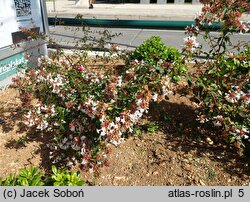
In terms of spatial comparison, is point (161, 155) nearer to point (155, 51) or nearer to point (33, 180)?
point (33, 180)

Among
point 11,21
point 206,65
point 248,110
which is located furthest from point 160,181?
point 11,21

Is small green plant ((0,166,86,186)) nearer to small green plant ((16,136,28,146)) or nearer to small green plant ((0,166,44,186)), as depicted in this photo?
small green plant ((0,166,44,186))

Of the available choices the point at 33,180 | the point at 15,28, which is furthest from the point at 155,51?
the point at 33,180

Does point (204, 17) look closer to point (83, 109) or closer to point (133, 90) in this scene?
point (133, 90)

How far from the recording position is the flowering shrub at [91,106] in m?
3.43

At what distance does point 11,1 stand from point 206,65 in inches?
169

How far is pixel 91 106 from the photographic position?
3301 mm

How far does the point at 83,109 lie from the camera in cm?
339

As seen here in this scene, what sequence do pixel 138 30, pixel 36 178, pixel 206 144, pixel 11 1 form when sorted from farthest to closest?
pixel 138 30
pixel 11 1
pixel 206 144
pixel 36 178

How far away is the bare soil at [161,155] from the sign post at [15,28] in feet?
5.60

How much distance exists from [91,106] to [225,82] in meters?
2.14

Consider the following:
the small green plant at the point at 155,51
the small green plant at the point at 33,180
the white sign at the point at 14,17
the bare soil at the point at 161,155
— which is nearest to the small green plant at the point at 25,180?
the small green plant at the point at 33,180

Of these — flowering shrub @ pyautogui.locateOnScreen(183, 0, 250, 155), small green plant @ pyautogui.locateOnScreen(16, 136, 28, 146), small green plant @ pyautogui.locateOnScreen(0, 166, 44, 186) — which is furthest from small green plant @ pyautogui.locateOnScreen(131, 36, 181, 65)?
small green plant @ pyautogui.locateOnScreen(0, 166, 44, 186)

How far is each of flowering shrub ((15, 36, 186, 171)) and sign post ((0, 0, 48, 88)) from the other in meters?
2.13
